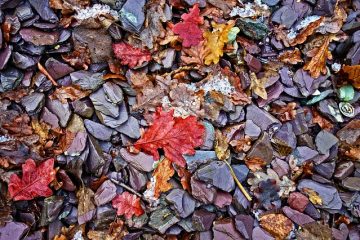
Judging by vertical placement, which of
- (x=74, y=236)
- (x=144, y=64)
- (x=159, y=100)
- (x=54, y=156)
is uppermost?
(x=144, y=64)

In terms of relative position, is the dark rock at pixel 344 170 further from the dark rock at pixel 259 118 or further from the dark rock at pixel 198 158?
the dark rock at pixel 198 158

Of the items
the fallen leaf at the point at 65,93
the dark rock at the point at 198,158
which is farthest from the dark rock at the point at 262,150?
the fallen leaf at the point at 65,93

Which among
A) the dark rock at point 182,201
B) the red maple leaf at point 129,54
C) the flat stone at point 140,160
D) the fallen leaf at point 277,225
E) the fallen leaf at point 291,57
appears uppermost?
the red maple leaf at point 129,54

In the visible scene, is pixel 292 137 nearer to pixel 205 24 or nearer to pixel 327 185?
pixel 327 185

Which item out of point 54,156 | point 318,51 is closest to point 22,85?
point 54,156

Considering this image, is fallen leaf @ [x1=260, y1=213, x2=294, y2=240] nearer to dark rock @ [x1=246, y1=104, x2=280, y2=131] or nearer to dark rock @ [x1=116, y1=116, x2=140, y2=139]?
dark rock @ [x1=246, y1=104, x2=280, y2=131]

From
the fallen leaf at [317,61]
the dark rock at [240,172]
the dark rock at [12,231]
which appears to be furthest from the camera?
the fallen leaf at [317,61]

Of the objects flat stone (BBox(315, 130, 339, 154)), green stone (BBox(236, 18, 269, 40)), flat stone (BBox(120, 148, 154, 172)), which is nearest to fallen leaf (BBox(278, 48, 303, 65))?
green stone (BBox(236, 18, 269, 40))
